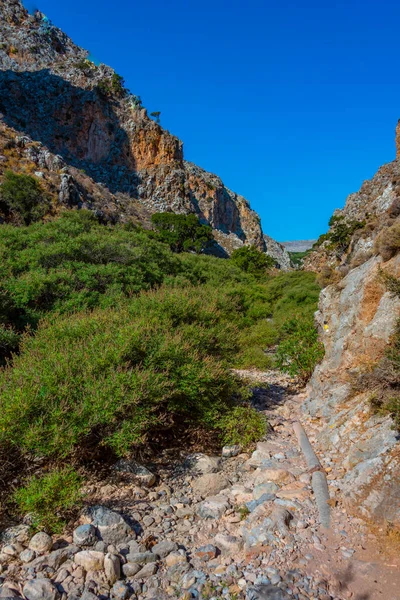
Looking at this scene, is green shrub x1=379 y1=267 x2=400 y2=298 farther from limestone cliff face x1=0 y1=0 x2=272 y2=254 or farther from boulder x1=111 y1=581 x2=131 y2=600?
limestone cliff face x1=0 y1=0 x2=272 y2=254

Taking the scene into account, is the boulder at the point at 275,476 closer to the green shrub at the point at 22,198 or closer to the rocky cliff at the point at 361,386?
the rocky cliff at the point at 361,386

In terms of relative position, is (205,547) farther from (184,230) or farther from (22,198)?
(184,230)

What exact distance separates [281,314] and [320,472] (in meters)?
14.1

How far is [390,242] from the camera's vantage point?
8516 millimetres

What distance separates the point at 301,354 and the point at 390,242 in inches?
144

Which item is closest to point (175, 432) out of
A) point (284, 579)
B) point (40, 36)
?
point (284, 579)

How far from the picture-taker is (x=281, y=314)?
64.1 feet

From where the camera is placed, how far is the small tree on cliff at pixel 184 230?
49.3m

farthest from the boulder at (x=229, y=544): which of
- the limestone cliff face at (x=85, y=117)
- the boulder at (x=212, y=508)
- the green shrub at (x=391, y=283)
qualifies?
the limestone cliff face at (x=85, y=117)

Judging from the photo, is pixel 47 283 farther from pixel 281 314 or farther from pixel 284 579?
pixel 281 314

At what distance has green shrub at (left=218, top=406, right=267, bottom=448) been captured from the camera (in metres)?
7.18

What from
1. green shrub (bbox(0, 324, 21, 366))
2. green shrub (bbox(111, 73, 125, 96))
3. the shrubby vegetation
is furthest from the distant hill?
green shrub (bbox(0, 324, 21, 366))

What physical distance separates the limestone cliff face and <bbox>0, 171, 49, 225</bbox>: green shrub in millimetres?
27470

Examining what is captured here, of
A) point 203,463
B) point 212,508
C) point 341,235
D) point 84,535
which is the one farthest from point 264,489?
point 341,235
